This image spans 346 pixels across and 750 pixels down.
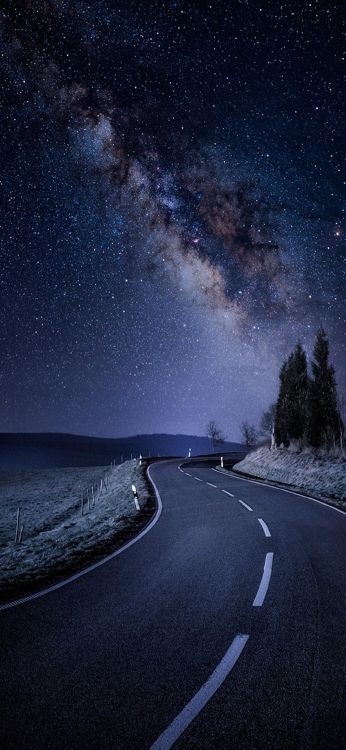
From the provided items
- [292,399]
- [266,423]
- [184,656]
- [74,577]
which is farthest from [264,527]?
[266,423]

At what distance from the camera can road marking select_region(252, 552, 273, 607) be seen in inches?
200

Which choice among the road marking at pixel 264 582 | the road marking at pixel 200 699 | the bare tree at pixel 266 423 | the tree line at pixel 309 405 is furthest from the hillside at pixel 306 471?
the bare tree at pixel 266 423

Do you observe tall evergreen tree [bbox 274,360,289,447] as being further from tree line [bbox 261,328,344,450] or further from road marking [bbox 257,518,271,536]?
road marking [bbox 257,518,271,536]

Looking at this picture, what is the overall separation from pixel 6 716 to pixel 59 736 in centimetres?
54

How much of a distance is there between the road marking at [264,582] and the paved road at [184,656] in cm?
3

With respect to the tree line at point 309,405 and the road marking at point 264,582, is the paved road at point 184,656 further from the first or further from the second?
the tree line at point 309,405

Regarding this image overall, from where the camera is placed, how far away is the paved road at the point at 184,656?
273 cm

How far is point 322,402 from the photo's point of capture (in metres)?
26.9

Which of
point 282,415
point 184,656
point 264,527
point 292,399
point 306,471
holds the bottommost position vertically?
point 264,527

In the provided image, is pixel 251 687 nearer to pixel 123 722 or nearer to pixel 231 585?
pixel 123 722

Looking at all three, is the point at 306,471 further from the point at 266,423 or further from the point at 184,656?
the point at 266,423

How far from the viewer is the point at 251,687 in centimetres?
320

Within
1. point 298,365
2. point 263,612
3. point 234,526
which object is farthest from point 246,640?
point 298,365

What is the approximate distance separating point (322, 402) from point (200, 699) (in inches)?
1030
